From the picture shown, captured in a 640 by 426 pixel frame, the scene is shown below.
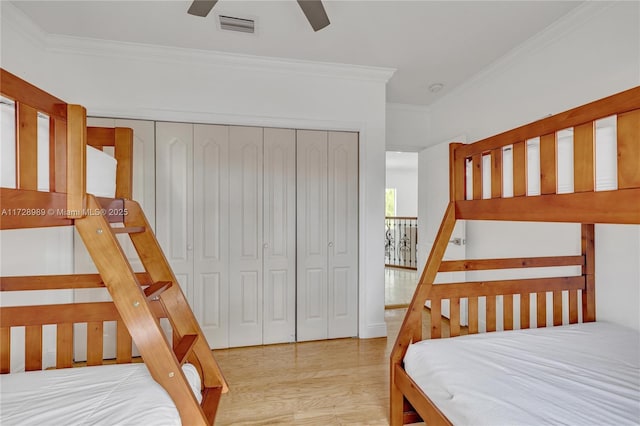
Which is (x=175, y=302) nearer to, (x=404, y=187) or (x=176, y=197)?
(x=176, y=197)

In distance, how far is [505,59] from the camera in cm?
269

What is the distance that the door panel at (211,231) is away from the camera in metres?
2.69

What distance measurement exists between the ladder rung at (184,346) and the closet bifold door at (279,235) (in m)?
1.45

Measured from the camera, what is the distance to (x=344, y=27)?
230cm

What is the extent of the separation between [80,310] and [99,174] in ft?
2.09

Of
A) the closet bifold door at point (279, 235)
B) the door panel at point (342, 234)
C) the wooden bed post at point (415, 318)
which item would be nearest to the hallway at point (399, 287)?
the door panel at point (342, 234)

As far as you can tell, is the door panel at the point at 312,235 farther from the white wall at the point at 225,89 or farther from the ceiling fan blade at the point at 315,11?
the ceiling fan blade at the point at 315,11

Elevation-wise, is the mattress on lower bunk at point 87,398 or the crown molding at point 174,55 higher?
the crown molding at point 174,55

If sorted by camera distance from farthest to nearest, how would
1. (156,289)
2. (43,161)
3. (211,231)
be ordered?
(211,231), (156,289), (43,161)

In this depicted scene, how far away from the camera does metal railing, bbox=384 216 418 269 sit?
688cm

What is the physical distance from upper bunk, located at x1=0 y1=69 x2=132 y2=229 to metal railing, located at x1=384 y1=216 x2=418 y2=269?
6402mm

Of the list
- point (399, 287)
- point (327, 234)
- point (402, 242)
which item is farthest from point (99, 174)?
point (402, 242)

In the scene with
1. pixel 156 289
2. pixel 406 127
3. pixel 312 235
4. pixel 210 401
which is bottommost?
pixel 210 401

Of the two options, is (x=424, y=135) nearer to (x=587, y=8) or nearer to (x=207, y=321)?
(x=587, y=8)
